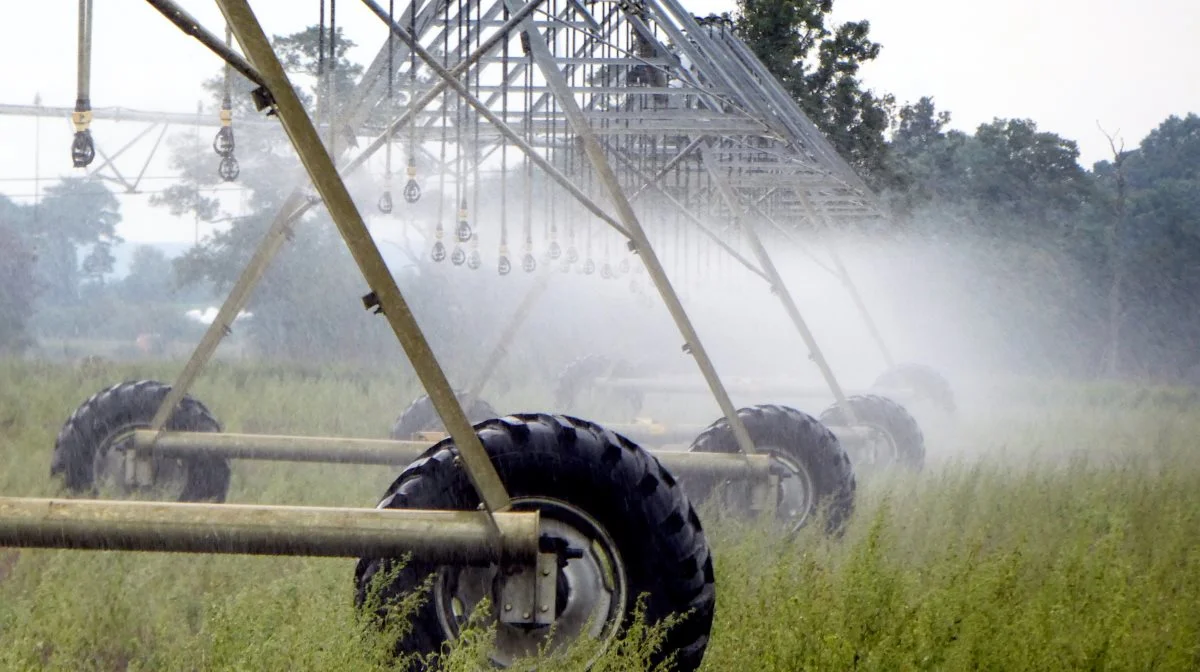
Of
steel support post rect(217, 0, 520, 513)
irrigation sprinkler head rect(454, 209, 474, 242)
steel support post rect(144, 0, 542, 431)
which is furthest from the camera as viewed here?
irrigation sprinkler head rect(454, 209, 474, 242)

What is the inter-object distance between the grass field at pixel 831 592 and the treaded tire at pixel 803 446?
176 millimetres

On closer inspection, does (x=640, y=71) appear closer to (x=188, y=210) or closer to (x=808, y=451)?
(x=808, y=451)

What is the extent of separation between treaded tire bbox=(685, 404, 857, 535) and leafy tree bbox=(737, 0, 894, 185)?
16134 mm

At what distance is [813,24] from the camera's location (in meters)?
23.9

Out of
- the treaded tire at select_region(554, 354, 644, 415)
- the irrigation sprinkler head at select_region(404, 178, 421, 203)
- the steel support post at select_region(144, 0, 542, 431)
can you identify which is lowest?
the treaded tire at select_region(554, 354, 644, 415)

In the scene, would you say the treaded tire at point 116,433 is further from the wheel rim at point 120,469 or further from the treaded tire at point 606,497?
the treaded tire at point 606,497

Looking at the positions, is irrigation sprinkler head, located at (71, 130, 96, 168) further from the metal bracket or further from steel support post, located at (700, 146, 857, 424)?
steel support post, located at (700, 146, 857, 424)

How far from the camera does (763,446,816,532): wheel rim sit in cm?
778

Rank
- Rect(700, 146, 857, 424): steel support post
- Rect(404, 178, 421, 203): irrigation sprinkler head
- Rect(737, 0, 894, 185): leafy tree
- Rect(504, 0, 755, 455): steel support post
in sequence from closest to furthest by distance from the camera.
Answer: Rect(504, 0, 755, 455): steel support post, Rect(404, 178, 421, 203): irrigation sprinkler head, Rect(700, 146, 857, 424): steel support post, Rect(737, 0, 894, 185): leafy tree

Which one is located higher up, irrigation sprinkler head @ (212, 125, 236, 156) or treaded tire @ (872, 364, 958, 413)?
irrigation sprinkler head @ (212, 125, 236, 156)

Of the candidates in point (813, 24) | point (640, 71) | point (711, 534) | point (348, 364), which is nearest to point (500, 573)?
point (711, 534)

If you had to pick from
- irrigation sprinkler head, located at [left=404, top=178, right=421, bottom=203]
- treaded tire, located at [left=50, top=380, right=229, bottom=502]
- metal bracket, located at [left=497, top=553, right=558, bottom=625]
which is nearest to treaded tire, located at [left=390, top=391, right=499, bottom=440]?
treaded tire, located at [left=50, top=380, right=229, bottom=502]

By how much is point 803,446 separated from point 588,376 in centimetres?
1001

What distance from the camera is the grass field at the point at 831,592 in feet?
13.2
